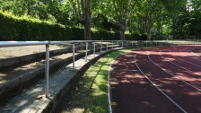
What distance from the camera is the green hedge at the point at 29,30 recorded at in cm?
1541

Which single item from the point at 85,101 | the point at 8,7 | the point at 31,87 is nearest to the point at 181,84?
the point at 85,101

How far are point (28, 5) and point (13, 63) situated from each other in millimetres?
43543

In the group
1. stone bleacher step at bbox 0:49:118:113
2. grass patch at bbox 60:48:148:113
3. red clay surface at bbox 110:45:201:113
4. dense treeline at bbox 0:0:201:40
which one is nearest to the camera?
stone bleacher step at bbox 0:49:118:113

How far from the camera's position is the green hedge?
1541 cm

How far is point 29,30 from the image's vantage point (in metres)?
19.4

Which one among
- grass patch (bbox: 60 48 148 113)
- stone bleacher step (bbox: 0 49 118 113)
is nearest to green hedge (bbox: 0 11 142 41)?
grass patch (bbox: 60 48 148 113)

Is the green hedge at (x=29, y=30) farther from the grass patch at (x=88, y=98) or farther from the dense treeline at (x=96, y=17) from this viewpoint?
the grass patch at (x=88, y=98)

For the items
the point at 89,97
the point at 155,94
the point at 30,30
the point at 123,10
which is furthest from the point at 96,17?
the point at 89,97

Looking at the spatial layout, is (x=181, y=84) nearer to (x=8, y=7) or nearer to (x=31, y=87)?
(x=31, y=87)

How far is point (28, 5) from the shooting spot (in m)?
48.7

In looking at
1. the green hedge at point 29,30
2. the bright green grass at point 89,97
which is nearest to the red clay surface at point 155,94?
the bright green grass at point 89,97

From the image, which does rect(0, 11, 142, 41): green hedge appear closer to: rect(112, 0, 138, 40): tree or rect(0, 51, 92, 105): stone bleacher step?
A: rect(0, 51, 92, 105): stone bleacher step

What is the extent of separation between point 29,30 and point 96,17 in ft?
144

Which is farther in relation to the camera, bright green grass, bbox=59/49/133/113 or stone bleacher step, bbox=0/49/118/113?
bright green grass, bbox=59/49/133/113
